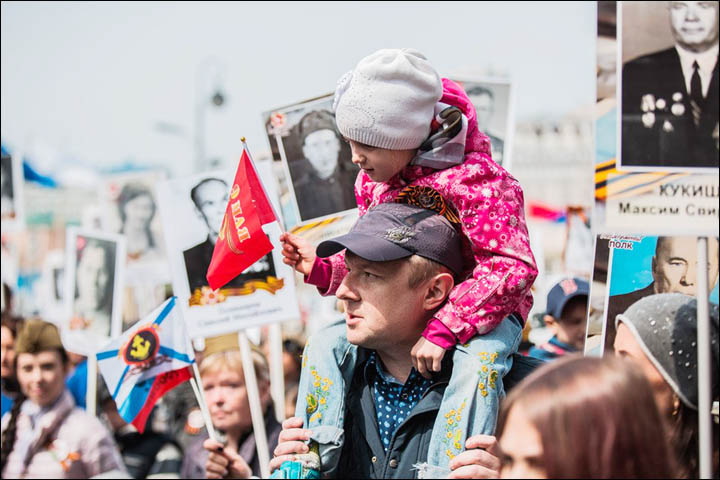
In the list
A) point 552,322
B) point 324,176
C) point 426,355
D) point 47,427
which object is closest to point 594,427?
point 426,355

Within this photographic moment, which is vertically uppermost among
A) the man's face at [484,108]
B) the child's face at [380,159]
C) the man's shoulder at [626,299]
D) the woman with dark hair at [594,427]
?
the man's face at [484,108]

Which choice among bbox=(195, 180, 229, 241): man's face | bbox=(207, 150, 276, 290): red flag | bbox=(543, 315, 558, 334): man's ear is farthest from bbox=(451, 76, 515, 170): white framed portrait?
bbox=(207, 150, 276, 290): red flag

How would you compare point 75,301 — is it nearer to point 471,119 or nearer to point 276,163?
point 276,163

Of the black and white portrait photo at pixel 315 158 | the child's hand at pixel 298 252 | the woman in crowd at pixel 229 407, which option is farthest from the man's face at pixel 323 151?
the child's hand at pixel 298 252

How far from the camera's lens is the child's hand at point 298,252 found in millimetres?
2889

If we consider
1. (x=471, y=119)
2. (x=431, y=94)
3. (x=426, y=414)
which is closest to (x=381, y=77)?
(x=431, y=94)

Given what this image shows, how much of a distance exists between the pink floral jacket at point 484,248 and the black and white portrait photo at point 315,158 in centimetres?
175

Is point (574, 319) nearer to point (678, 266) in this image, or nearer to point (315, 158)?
point (315, 158)

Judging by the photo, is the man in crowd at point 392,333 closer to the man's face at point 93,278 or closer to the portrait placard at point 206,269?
the portrait placard at point 206,269

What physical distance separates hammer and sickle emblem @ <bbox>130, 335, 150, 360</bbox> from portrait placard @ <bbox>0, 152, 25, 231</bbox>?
3402 millimetres

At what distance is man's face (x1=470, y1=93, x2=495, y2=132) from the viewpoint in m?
5.15

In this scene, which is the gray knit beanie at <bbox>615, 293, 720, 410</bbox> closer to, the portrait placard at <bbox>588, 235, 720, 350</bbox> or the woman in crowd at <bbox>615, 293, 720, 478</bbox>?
the woman in crowd at <bbox>615, 293, 720, 478</bbox>

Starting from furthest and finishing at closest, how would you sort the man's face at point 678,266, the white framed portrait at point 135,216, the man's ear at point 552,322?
the white framed portrait at point 135,216, the man's ear at point 552,322, the man's face at point 678,266

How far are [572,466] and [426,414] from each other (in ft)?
2.98
